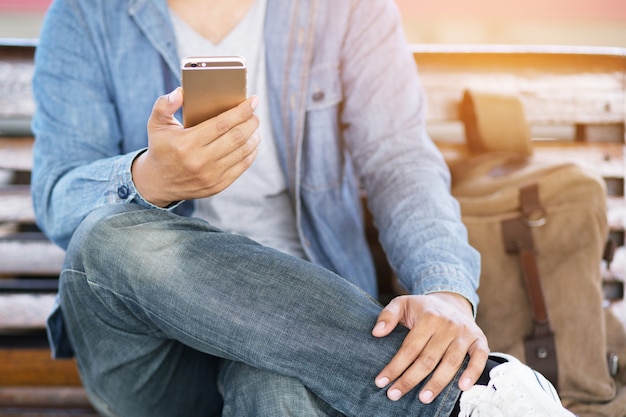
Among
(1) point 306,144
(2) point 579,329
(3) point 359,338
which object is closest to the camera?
(3) point 359,338

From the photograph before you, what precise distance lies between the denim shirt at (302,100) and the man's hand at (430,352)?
0.34m

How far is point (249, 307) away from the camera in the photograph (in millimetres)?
1040

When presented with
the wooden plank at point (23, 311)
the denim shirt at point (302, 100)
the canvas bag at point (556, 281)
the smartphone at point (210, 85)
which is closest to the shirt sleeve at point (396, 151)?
the denim shirt at point (302, 100)

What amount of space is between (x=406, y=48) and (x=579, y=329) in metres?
0.69

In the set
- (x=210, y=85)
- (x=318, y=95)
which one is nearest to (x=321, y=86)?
(x=318, y=95)

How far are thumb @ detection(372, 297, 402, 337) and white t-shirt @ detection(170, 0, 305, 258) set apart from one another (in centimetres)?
48

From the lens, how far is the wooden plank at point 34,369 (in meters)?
1.85

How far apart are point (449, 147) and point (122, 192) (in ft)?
3.32

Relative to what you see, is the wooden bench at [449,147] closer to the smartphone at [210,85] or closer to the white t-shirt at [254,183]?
the white t-shirt at [254,183]

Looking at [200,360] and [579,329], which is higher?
[200,360]

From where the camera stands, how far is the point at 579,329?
1.45 m

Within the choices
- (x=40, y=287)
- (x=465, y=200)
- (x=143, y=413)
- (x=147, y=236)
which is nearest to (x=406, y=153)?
(x=465, y=200)

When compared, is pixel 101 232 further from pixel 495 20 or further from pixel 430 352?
pixel 495 20

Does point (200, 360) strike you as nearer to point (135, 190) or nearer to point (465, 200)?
point (135, 190)
